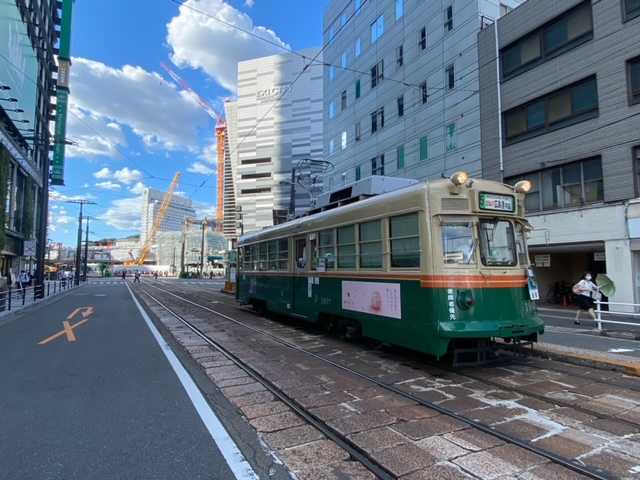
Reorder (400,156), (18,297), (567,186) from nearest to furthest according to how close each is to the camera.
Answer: (567,186), (18,297), (400,156)

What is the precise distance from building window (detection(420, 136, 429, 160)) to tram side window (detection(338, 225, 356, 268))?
55.0 ft

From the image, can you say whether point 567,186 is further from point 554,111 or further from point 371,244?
point 371,244

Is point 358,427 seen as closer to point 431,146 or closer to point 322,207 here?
point 322,207

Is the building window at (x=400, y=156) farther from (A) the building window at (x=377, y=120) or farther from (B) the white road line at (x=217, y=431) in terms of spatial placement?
(B) the white road line at (x=217, y=431)

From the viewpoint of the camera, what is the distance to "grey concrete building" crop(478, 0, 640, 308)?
15.2m

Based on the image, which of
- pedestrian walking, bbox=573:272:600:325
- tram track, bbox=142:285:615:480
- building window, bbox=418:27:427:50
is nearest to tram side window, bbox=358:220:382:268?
tram track, bbox=142:285:615:480

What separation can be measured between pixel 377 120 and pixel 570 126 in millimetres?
13522

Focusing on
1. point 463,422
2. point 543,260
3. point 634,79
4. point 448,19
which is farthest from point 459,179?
point 448,19

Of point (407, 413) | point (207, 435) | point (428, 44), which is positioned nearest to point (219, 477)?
point (207, 435)

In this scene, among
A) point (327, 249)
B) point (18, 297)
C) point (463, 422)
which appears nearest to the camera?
point (463, 422)

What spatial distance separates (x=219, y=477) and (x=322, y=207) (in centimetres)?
789

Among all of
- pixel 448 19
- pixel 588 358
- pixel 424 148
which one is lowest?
pixel 588 358

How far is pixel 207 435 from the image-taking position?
4.32 metres

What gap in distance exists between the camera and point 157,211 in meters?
99.4
